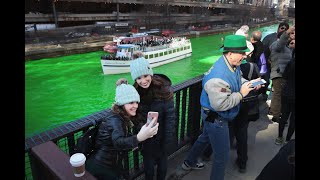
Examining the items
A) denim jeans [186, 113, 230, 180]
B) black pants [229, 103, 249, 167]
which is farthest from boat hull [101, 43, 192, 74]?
denim jeans [186, 113, 230, 180]

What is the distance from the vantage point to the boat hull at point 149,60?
70.0 feet

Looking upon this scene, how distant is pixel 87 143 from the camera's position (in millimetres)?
2316

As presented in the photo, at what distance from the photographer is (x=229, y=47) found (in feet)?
8.94

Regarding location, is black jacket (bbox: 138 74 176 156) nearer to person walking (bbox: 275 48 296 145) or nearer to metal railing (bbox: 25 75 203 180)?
metal railing (bbox: 25 75 203 180)

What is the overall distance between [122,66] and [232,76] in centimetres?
1940

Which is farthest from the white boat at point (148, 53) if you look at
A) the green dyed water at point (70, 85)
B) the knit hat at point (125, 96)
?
the knit hat at point (125, 96)

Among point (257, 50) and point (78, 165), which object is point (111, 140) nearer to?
point (78, 165)

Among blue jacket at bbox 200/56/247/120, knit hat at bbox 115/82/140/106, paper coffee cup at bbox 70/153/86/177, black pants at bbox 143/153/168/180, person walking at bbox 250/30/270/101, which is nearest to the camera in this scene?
paper coffee cup at bbox 70/153/86/177

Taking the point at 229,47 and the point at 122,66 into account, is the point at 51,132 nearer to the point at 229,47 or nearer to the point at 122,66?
the point at 229,47

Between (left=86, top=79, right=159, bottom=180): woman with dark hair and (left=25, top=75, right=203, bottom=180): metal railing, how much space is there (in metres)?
0.29

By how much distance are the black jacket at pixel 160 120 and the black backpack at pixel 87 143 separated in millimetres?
644

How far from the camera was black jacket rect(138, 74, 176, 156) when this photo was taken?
9.36 feet

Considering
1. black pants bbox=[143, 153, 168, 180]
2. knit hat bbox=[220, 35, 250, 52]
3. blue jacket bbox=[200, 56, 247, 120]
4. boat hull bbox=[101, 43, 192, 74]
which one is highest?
knit hat bbox=[220, 35, 250, 52]
